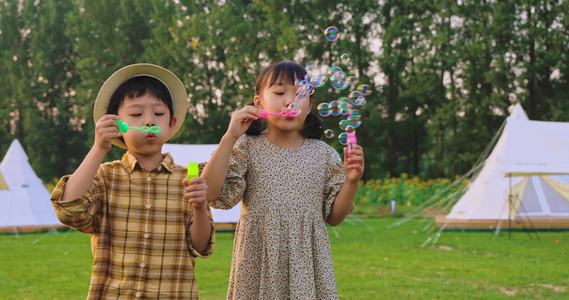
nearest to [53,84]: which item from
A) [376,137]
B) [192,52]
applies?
[192,52]

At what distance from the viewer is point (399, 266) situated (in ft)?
25.2

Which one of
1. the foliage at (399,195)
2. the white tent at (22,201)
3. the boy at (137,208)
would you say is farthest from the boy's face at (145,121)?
the foliage at (399,195)

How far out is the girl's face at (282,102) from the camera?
2.60 metres

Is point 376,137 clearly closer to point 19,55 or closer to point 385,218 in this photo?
point 385,218

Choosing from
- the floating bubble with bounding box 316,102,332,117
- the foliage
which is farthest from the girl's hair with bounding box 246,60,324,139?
the foliage

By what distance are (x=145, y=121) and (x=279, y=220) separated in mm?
720

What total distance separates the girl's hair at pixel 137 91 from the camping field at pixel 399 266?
12.3 feet

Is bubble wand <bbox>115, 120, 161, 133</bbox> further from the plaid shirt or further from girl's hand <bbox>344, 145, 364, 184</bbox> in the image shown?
girl's hand <bbox>344, 145, 364, 184</bbox>

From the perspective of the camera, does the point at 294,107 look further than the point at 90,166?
Yes

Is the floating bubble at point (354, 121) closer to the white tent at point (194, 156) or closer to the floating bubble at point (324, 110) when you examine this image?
the floating bubble at point (324, 110)

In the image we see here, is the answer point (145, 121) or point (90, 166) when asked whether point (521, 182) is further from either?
point (90, 166)

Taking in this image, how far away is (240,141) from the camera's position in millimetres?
2744

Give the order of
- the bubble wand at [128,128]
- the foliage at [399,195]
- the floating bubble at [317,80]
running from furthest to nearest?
the foliage at [399,195]
the floating bubble at [317,80]
the bubble wand at [128,128]

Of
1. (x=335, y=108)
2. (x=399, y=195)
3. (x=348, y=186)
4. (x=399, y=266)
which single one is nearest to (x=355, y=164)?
(x=348, y=186)
